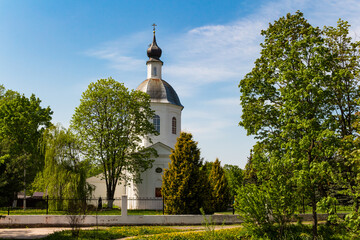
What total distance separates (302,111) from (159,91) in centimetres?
2198

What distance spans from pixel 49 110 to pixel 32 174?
673cm

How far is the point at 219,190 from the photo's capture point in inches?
1095

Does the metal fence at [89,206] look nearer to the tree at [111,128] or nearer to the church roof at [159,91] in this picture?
the tree at [111,128]

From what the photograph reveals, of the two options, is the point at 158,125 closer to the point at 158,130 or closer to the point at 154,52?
the point at 158,130

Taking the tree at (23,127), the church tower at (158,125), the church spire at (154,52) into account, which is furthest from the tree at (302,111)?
the tree at (23,127)

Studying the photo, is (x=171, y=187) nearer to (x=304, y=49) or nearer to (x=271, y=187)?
(x=271, y=187)

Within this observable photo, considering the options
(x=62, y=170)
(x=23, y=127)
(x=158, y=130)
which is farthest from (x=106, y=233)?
(x=23, y=127)

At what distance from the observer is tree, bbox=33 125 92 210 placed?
75.2 feet

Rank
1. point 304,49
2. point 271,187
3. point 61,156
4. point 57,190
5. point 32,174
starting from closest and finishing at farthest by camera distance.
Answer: point 271,187 < point 304,49 < point 57,190 < point 61,156 < point 32,174

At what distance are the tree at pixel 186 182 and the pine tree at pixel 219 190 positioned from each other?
7.07 meters

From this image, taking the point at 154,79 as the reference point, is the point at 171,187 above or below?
below

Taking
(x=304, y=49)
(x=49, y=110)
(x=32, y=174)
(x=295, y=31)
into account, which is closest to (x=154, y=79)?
(x=49, y=110)

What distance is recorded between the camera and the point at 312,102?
13555mm

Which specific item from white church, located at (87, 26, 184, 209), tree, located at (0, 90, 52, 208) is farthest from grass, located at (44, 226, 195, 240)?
tree, located at (0, 90, 52, 208)
